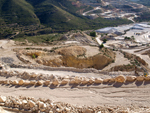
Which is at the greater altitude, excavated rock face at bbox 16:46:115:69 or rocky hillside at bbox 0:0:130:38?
rocky hillside at bbox 0:0:130:38

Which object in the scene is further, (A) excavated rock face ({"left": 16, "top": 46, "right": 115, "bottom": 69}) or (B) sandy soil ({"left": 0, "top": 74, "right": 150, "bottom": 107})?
(A) excavated rock face ({"left": 16, "top": 46, "right": 115, "bottom": 69})

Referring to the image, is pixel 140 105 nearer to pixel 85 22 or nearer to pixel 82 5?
→ pixel 85 22

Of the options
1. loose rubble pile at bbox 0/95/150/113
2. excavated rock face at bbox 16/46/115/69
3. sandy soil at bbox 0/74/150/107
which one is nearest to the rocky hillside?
excavated rock face at bbox 16/46/115/69

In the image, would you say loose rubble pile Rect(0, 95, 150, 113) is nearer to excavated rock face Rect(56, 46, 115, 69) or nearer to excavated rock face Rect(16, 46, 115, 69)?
excavated rock face Rect(16, 46, 115, 69)

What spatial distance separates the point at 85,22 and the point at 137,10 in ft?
163

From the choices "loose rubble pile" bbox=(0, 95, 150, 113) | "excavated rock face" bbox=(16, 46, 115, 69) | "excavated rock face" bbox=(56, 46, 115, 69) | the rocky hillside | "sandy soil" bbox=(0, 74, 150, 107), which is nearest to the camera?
"loose rubble pile" bbox=(0, 95, 150, 113)

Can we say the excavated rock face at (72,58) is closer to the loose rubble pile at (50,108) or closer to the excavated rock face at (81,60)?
the excavated rock face at (81,60)

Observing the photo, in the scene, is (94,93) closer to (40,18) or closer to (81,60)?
(81,60)

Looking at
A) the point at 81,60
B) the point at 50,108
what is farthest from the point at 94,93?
the point at 81,60

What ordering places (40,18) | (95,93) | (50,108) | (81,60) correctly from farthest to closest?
1. (40,18)
2. (81,60)
3. (95,93)
4. (50,108)

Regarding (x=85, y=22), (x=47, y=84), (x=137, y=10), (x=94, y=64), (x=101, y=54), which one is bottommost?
(x=94, y=64)

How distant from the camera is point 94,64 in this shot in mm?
23750

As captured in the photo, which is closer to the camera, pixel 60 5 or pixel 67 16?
pixel 67 16

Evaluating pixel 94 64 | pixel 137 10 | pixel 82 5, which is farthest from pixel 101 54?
pixel 137 10
